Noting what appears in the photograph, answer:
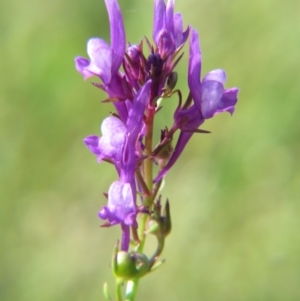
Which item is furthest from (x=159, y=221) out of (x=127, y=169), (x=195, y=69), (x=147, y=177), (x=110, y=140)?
(x=195, y=69)

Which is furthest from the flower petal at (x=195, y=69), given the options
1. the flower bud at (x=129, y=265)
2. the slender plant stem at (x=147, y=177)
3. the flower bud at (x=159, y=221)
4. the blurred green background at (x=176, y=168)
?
the blurred green background at (x=176, y=168)

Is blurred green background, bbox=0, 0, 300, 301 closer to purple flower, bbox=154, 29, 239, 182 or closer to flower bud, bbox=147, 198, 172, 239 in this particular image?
flower bud, bbox=147, 198, 172, 239

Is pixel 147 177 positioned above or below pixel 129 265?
above

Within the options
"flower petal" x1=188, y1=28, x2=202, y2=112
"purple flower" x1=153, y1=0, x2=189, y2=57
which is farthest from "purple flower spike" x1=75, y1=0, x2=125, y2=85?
"flower petal" x1=188, y1=28, x2=202, y2=112

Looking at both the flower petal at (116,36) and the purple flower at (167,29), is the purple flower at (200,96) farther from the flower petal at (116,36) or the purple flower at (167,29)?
the flower petal at (116,36)

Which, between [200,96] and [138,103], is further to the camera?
[200,96]

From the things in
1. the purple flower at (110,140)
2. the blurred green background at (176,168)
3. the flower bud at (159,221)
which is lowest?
the flower bud at (159,221)

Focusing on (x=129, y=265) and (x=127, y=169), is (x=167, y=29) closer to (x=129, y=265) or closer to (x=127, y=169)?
(x=127, y=169)
